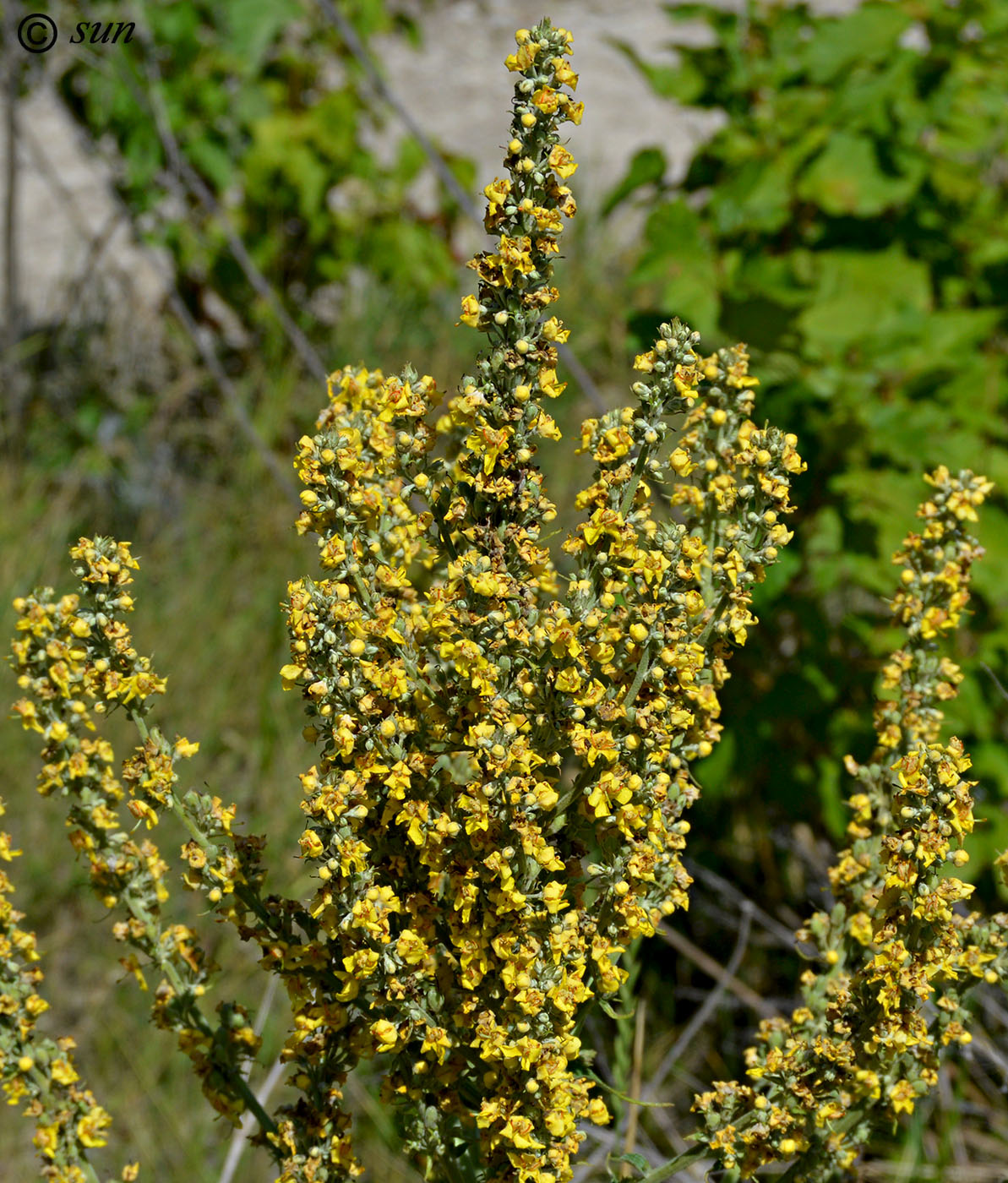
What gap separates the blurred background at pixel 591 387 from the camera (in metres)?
3.14

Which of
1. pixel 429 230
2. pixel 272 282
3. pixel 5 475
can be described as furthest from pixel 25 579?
pixel 429 230

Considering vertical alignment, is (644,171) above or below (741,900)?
above

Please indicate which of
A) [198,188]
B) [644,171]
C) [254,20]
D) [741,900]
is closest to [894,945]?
[741,900]

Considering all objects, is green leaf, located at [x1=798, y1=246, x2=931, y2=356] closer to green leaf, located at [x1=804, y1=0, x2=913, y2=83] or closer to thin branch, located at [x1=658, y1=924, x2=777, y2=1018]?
green leaf, located at [x1=804, y1=0, x2=913, y2=83]

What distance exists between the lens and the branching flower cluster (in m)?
1.18

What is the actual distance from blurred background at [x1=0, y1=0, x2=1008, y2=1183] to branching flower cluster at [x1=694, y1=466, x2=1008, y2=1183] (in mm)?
137

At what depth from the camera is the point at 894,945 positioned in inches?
46.4

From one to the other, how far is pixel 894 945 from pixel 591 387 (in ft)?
7.17

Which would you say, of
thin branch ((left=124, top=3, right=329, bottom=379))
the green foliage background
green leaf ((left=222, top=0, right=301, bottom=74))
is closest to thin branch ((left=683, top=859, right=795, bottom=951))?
the green foliage background

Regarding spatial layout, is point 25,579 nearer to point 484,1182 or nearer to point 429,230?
point 429,230

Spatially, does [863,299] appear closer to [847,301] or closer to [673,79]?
[847,301]

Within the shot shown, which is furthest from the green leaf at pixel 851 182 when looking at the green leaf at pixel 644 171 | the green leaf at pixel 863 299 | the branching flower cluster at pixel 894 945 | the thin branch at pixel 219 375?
the branching flower cluster at pixel 894 945

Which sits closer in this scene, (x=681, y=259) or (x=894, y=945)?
(x=894, y=945)

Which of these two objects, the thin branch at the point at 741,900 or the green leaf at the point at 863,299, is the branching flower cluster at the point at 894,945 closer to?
the thin branch at the point at 741,900
